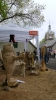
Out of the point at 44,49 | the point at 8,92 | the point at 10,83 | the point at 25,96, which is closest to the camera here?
the point at 25,96

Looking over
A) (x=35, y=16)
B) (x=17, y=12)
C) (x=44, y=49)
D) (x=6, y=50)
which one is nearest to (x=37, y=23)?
(x=35, y=16)

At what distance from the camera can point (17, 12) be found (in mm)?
14836

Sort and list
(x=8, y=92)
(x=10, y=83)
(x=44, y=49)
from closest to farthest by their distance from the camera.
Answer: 1. (x=8, y=92)
2. (x=10, y=83)
3. (x=44, y=49)

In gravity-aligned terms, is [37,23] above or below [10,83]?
above

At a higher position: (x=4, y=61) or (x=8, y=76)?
(x=4, y=61)

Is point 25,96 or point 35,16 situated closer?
point 25,96

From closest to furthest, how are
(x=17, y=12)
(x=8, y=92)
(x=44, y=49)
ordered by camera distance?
(x=8, y=92)
(x=44, y=49)
(x=17, y=12)

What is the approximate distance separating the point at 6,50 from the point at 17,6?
1053cm

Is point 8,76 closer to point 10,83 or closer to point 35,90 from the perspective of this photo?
point 10,83

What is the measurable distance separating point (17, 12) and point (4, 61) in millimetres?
10428

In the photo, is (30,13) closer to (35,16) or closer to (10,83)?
(35,16)

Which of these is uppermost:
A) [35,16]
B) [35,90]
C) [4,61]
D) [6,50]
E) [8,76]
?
[35,16]

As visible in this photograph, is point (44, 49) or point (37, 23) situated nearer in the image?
point (44, 49)

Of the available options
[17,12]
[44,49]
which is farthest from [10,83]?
[17,12]
